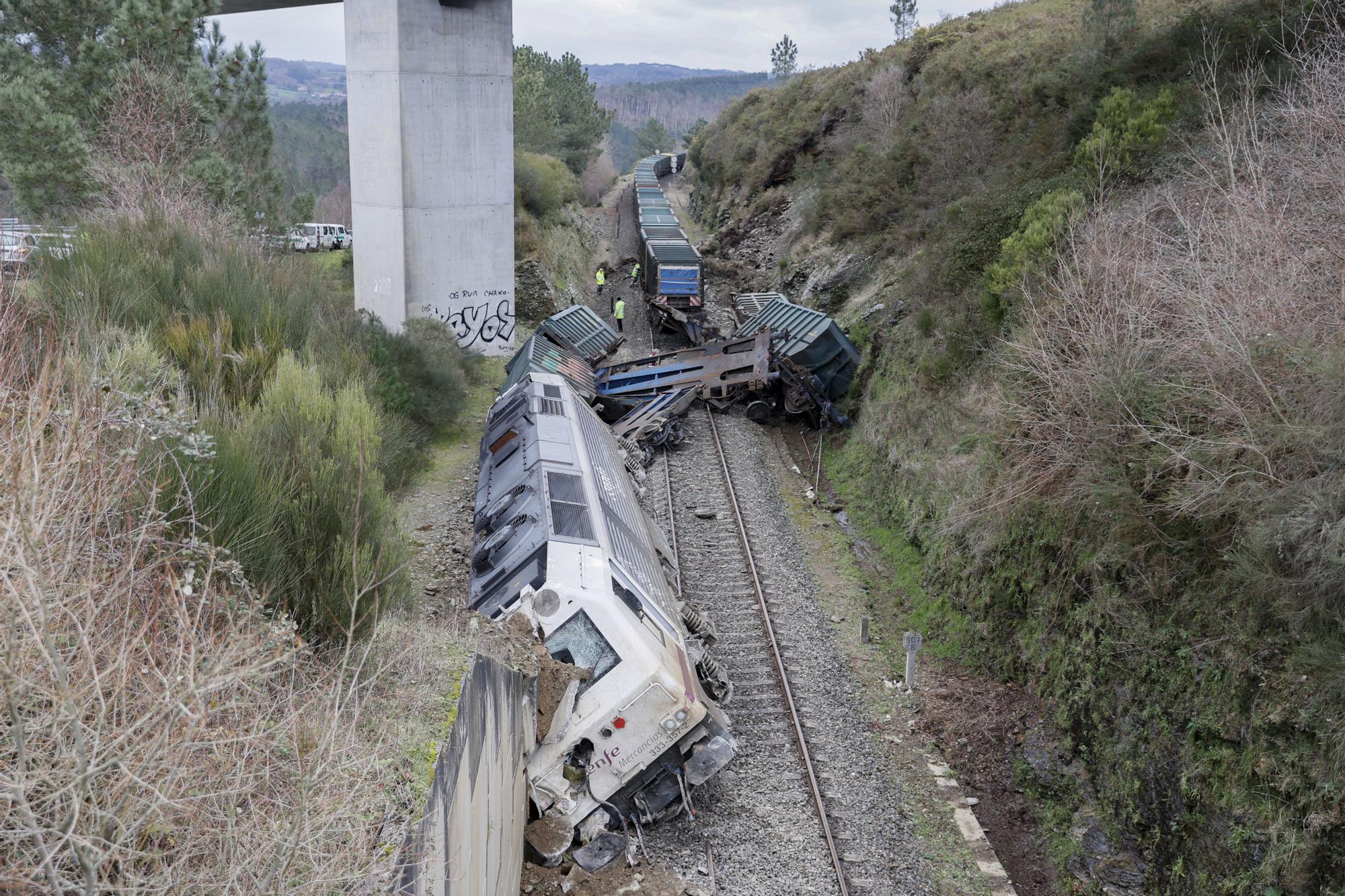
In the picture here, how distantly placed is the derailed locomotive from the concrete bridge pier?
13550mm

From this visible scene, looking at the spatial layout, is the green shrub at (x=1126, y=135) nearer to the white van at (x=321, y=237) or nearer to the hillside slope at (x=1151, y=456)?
the hillside slope at (x=1151, y=456)

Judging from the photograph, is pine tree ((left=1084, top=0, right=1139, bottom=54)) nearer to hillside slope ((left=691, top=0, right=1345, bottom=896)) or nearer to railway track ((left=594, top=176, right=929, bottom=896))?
hillside slope ((left=691, top=0, right=1345, bottom=896))

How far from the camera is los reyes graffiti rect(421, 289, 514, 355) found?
76.2 ft

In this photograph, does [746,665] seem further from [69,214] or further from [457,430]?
[69,214]

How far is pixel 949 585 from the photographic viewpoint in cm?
1307

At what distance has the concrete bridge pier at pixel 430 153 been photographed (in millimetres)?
20625

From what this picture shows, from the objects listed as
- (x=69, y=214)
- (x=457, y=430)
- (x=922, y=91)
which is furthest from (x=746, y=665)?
(x=922, y=91)

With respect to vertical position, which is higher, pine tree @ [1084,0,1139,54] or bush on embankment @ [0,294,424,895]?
pine tree @ [1084,0,1139,54]

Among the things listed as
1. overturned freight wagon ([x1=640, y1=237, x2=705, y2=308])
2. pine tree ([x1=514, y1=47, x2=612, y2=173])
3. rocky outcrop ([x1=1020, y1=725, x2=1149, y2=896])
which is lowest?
rocky outcrop ([x1=1020, y1=725, x2=1149, y2=896])

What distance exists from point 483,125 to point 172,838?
20.8 m

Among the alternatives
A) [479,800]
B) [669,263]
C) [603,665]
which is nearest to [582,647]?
[603,665]

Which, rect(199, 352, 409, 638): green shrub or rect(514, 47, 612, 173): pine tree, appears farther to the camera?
rect(514, 47, 612, 173): pine tree

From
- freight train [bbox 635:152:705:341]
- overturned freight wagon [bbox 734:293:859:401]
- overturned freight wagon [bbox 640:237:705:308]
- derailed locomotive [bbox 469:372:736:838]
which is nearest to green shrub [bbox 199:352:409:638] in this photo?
derailed locomotive [bbox 469:372:736:838]

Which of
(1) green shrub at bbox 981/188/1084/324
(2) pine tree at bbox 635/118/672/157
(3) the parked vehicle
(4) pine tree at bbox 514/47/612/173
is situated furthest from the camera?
(2) pine tree at bbox 635/118/672/157
